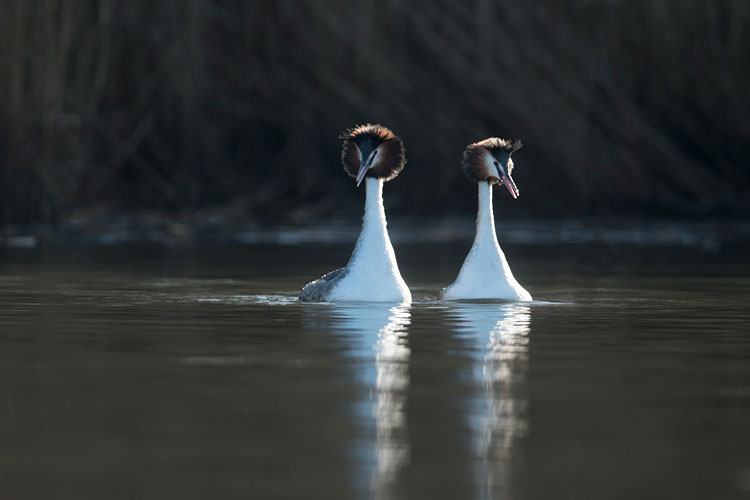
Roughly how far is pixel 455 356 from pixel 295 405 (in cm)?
195

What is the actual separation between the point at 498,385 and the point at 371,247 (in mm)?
4503

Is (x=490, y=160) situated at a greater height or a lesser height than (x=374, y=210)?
greater

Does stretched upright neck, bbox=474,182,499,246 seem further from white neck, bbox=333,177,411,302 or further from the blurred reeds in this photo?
the blurred reeds

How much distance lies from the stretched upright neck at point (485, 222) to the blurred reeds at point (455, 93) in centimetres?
964

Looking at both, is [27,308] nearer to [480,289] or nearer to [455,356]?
[480,289]

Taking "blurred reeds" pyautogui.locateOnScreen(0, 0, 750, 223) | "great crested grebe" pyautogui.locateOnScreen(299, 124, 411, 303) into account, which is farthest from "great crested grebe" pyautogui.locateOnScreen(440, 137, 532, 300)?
"blurred reeds" pyautogui.locateOnScreen(0, 0, 750, 223)

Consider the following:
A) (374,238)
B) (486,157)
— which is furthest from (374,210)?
(486,157)

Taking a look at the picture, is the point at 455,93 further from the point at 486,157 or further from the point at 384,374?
the point at 384,374

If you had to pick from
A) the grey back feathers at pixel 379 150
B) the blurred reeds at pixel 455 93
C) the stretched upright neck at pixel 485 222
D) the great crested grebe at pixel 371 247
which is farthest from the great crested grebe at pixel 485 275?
the blurred reeds at pixel 455 93

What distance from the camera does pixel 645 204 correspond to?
22.9 m

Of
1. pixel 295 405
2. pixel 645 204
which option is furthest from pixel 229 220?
pixel 295 405

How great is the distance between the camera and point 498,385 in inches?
295

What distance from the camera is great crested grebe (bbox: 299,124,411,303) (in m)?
11.9

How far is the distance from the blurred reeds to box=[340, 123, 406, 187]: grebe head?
368 inches
